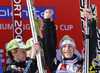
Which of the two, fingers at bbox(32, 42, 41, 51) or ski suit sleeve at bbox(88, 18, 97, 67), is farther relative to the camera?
ski suit sleeve at bbox(88, 18, 97, 67)

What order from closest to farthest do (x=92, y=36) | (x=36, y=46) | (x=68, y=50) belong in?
(x=36, y=46) < (x=92, y=36) < (x=68, y=50)

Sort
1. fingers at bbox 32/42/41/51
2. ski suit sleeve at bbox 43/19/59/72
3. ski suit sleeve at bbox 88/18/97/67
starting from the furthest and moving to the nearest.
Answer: ski suit sleeve at bbox 43/19/59/72
ski suit sleeve at bbox 88/18/97/67
fingers at bbox 32/42/41/51

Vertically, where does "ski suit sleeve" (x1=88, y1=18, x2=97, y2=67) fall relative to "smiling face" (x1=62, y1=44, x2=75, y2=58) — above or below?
above

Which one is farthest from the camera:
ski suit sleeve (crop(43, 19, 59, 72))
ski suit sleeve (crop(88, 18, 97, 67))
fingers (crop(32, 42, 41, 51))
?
ski suit sleeve (crop(43, 19, 59, 72))

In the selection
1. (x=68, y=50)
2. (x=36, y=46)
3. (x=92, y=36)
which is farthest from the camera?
(x=68, y=50)

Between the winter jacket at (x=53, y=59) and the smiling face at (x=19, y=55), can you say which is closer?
the smiling face at (x=19, y=55)

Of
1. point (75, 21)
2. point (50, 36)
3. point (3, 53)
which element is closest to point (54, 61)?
point (50, 36)

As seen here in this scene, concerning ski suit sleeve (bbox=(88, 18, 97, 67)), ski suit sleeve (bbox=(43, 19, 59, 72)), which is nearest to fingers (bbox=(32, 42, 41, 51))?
ski suit sleeve (bbox=(43, 19, 59, 72))

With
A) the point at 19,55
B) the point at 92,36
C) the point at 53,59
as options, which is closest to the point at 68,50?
the point at 53,59

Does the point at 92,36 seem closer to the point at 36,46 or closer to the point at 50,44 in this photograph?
the point at 50,44

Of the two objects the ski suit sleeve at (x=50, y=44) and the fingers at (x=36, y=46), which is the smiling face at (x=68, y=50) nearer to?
the ski suit sleeve at (x=50, y=44)

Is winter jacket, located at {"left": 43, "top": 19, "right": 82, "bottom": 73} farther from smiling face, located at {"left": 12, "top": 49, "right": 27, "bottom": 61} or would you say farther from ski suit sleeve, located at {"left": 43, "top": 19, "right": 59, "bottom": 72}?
smiling face, located at {"left": 12, "top": 49, "right": 27, "bottom": 61}

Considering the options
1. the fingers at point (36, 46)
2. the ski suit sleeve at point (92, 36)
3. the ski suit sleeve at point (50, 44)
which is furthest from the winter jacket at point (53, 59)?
the fingers at point (36, 46)

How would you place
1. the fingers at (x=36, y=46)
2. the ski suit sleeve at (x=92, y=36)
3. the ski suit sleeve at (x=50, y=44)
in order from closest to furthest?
→ the fingers at (x=36, y=46)
the ski suit sleeve at (x=92, y=36)
the ski suit sleeve at (x=50, y=44)
